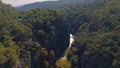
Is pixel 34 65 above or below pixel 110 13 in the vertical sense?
below

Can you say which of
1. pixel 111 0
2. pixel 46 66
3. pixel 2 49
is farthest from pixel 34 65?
pixel 111 0

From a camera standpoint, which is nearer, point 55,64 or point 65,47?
point 55,64

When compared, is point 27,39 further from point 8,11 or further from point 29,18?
point 8,11

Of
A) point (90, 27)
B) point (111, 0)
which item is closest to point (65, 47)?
point (90, 27)

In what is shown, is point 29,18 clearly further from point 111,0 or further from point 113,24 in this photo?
point 111,0

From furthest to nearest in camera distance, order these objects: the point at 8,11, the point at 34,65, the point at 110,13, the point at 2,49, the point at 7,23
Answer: the point at 8,11, the point at 110,13, the point at 7,23, the point at 34,65, the point at 2,49

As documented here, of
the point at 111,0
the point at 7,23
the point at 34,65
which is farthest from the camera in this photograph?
the point at 111,0
